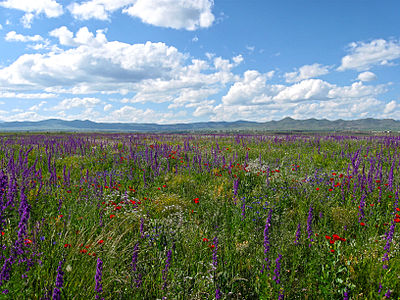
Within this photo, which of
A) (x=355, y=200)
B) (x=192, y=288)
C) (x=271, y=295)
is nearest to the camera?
(x=271, y=295)

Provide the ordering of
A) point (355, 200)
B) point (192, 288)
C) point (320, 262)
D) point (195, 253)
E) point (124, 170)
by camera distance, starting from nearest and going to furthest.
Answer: point (192, 288)
point (320, 262)
point (195, 253)
point (355, 200)
point (124, 170)

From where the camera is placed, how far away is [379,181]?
6.22 m

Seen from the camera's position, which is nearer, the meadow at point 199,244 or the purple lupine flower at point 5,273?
the purple lupine flower at point 5,273

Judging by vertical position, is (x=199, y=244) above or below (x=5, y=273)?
below

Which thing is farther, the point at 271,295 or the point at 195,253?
the point at 195,253

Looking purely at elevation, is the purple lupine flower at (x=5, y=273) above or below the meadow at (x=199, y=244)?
above

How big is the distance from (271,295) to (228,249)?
40.7 inches

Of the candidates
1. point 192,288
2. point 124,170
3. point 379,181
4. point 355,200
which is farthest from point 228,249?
point 124,170

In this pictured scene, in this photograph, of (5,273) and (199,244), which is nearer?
(5,273)

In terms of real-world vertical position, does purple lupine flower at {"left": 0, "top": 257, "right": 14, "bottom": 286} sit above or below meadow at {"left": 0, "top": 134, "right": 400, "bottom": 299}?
above

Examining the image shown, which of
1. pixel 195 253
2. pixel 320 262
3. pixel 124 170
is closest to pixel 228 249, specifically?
pixel 195 253

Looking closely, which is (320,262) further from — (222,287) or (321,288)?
(222,287)

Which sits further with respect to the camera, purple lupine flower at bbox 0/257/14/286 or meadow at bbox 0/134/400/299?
meadow at bbox 0/134/400/299

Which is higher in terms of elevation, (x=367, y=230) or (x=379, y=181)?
(x=379, y=181)
